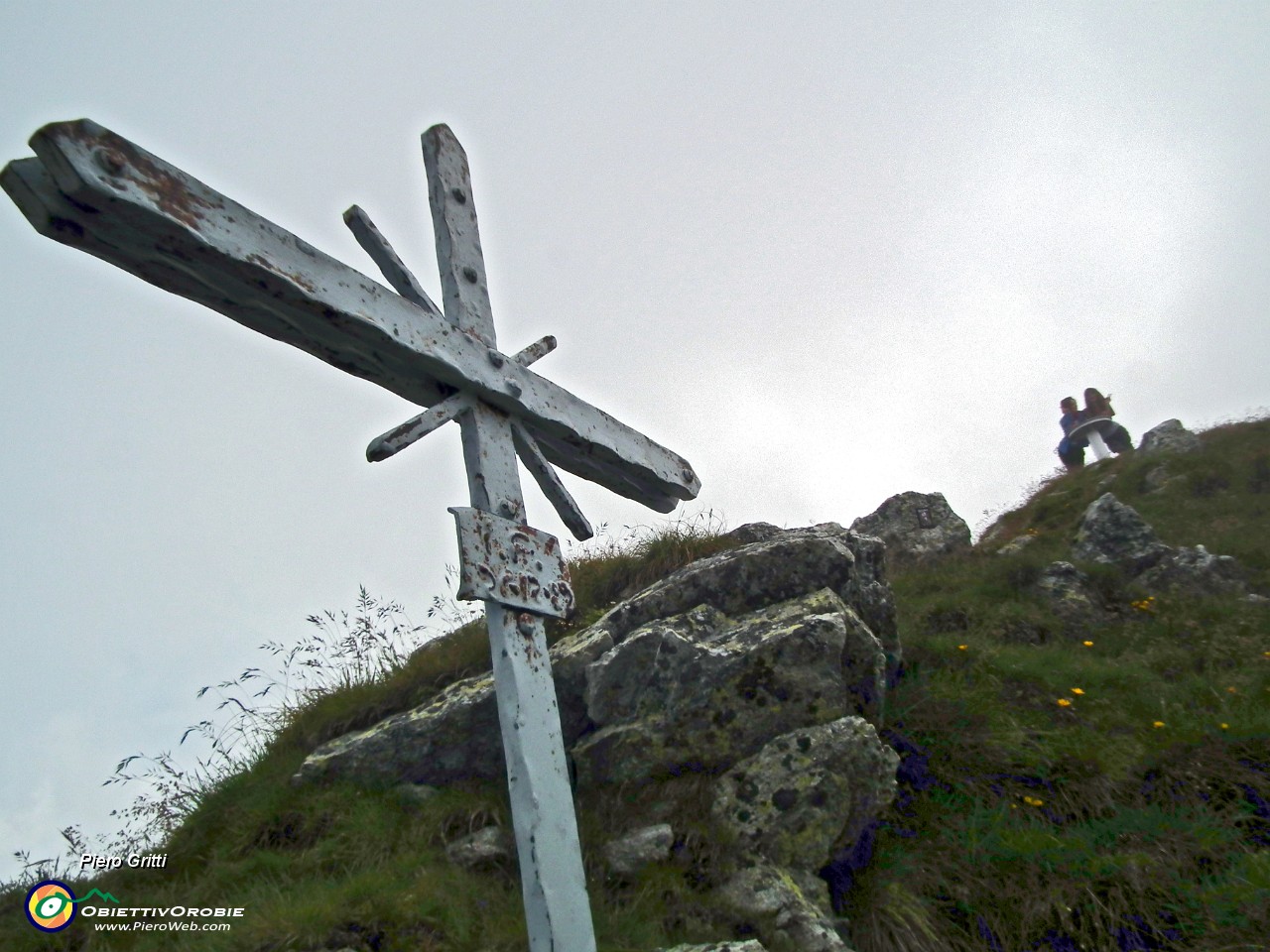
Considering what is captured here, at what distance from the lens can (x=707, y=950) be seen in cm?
416

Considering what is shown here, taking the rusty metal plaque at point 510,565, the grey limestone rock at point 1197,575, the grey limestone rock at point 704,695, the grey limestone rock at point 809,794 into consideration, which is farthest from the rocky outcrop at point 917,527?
the rusty metal plaque at point 510,565

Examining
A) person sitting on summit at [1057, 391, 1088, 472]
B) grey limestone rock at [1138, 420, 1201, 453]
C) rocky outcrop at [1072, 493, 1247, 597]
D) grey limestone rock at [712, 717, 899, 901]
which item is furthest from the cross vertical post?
person sitting on summit at [1057, 391, 1088, 472]

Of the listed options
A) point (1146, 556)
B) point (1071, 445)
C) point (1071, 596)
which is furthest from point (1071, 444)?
point (1071, 596)

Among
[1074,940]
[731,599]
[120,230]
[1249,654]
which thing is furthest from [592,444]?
[1249,654]

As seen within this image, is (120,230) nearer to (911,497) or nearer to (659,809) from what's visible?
(659,809)

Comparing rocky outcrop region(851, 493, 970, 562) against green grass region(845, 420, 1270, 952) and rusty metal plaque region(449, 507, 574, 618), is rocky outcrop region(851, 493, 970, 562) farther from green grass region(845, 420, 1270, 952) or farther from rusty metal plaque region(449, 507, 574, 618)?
rusty metal plaque region(449, 507, 574, 618)

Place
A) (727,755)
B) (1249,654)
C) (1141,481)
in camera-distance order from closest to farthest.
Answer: (727,755)
(1249,654)
(1141,481)

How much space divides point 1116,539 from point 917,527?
2529 millimetres

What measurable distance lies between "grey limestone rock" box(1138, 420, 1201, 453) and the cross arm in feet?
45.3

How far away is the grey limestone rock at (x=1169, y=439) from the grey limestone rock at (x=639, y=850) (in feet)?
45.0

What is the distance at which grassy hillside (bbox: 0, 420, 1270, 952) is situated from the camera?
4758mm

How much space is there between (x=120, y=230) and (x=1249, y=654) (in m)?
8.74

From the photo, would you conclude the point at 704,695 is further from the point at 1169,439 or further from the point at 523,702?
the point at 1169,439

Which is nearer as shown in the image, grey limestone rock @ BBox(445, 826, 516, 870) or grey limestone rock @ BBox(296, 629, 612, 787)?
grey limestone rock @ BBox(445, 826, 516, 870)
